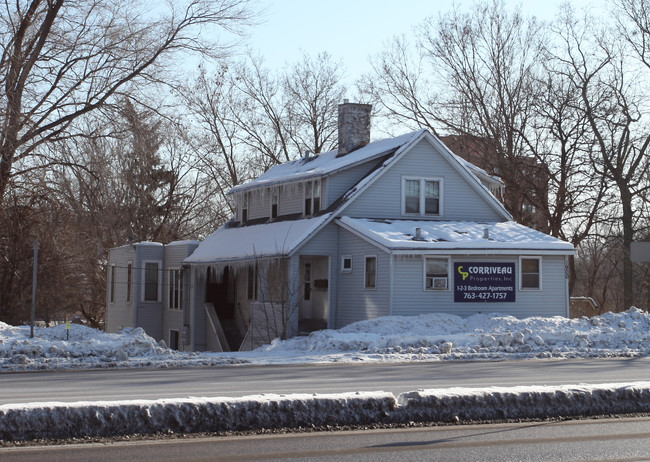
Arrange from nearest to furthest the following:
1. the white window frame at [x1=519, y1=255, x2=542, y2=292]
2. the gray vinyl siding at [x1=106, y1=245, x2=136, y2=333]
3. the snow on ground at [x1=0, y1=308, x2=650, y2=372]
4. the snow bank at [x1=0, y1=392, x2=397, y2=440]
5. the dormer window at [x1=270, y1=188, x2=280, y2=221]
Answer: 1. the snow bank at [x1=0, y1=392, x2=397, y2=440]
2. the snow on ground at [x1=0, y1=308, x2=650, y2=372]
3. the white window frame at [x1=519, y1=255, x2=542, y2=292]
4. the dormer window at [x1=270, y1=188, x2=280, y2=221]
5. the gray vinyl siding at [x1=106, y1=245, x2=136, y2=333]

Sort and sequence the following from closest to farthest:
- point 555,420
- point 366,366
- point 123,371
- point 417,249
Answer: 1. point 555,420
2. point 123,371
3. point 366,366
4. point 417,249

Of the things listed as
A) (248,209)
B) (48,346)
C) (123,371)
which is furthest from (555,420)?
(248,209)

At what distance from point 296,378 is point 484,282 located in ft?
49.3

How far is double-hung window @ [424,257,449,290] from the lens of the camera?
1160 inches

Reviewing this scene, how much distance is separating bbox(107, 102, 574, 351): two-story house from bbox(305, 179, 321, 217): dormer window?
0.04 m

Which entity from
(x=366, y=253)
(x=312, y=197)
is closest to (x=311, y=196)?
(x=312, y=197)

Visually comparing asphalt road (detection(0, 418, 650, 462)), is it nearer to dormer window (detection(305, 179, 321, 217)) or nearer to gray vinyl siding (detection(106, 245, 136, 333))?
dormer window (detection(305, 179, 321, 217))

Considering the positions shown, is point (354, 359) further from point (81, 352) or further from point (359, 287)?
point (359, 287)

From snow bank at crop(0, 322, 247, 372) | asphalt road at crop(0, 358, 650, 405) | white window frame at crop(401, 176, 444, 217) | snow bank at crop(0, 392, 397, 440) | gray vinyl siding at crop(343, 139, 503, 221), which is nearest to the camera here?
snow bank at crop(0, 392, 397, 440)

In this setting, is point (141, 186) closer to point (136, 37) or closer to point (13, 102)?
point (136, 37)

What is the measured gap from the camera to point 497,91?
4878 cm

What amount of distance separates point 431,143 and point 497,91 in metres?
16.4

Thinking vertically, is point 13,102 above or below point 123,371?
above

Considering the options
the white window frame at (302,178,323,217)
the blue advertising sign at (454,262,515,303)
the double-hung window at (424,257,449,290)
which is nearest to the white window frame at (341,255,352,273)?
the white window frame at (302,178,323,217)
